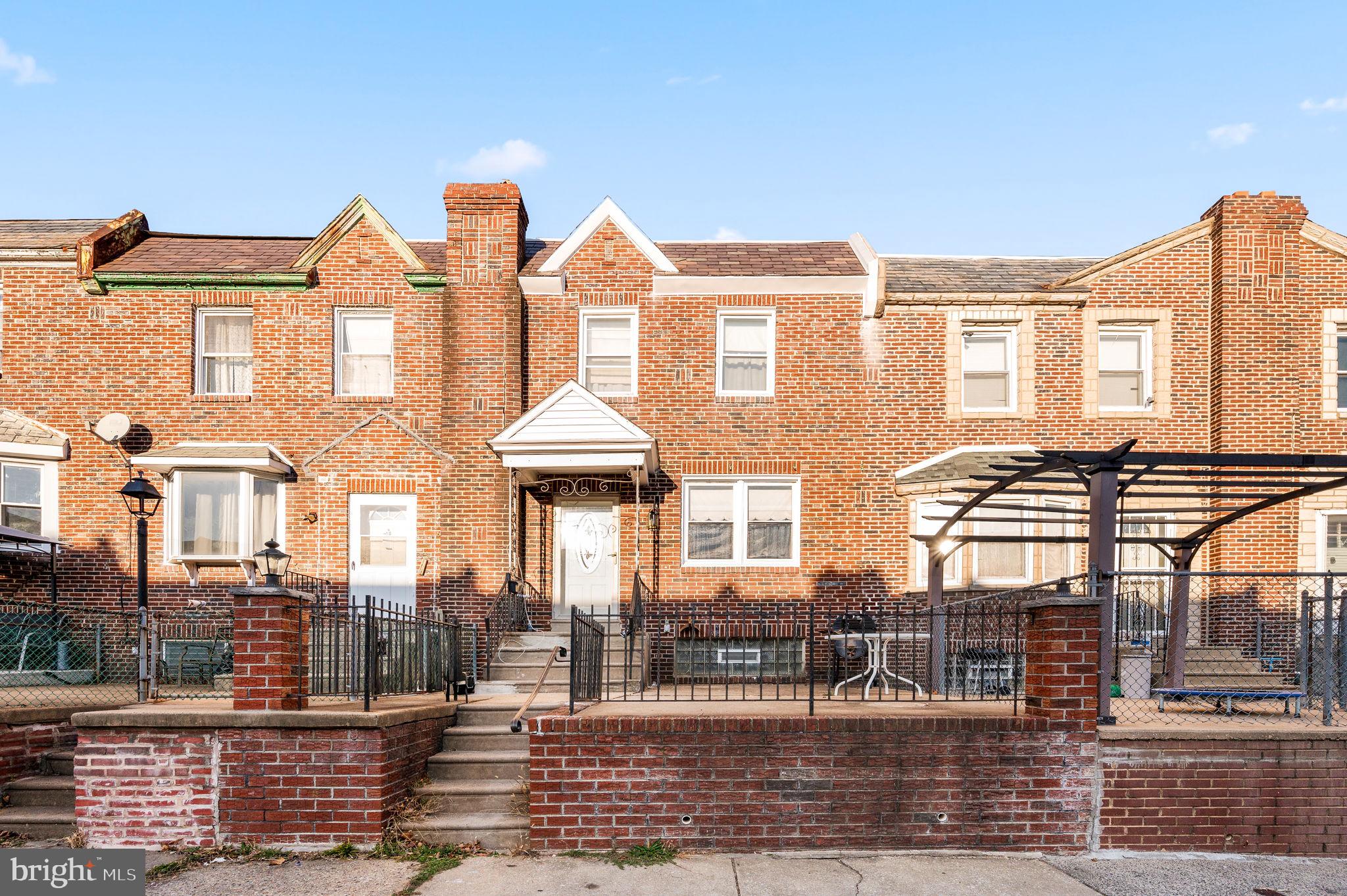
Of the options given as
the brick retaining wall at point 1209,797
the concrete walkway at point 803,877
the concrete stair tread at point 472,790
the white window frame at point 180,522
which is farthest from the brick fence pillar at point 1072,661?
the white window frame at point 180,522

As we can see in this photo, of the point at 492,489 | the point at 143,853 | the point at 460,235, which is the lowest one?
the point at 143,853

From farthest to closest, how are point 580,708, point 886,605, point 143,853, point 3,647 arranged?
point 886,605
point 3,647
point 580,708
point 143,853

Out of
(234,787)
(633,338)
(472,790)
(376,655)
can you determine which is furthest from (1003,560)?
(234,787)

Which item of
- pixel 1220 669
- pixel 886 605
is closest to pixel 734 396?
pixel 886 605

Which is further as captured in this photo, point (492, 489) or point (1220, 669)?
point (492, 489)

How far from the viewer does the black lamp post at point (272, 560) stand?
10.1 metres

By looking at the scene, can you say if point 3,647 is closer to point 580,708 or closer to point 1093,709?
point 580,708

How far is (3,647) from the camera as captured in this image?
1245 cm

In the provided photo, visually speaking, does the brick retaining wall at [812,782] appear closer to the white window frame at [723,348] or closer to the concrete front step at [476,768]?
the concrete front step at [476,768]

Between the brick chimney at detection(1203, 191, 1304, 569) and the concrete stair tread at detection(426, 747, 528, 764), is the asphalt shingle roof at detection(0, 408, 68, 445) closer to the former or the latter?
the concrete stair tread at detection(426, 747, 528, 764)

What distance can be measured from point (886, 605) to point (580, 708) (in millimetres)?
7687

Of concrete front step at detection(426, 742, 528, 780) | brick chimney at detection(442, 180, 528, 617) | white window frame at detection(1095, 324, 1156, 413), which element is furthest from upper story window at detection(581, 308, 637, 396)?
concrete front step at detection(426, 742, 528, 780)

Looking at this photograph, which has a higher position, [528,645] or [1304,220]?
[1304,220]

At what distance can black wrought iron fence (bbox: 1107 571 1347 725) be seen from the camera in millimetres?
8734
